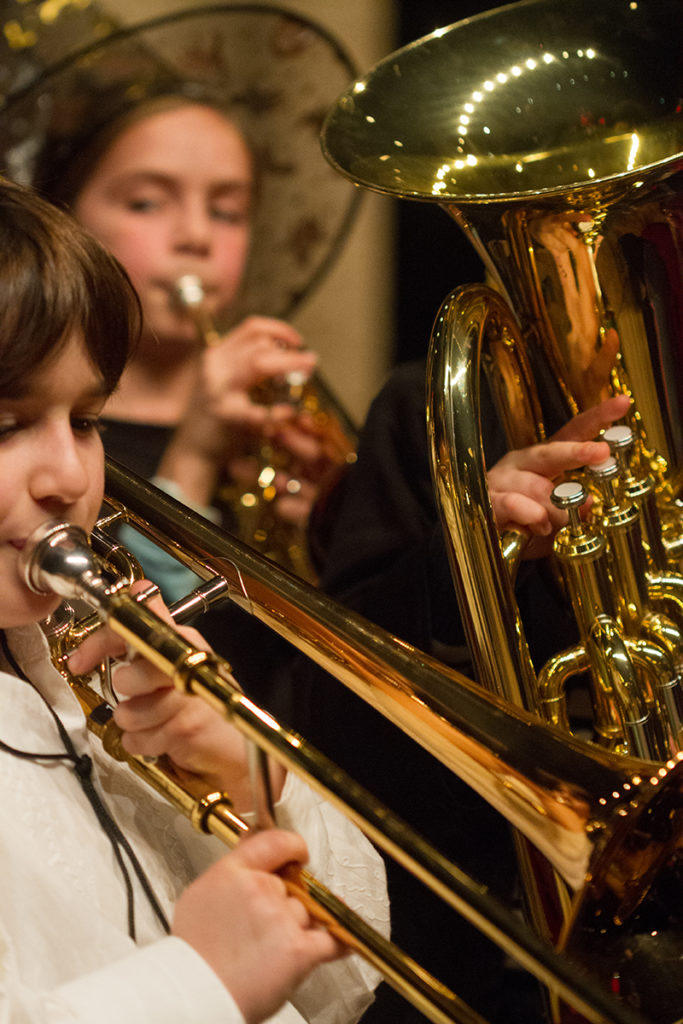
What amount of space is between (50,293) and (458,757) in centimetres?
36

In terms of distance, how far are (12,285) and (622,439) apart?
418 mm

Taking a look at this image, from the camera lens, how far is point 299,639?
2.02 ft

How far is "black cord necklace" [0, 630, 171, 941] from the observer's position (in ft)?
1.99

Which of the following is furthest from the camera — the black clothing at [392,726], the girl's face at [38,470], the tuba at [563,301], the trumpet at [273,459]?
the trumpet at [273,459]

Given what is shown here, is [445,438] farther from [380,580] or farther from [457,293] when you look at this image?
[380,580]

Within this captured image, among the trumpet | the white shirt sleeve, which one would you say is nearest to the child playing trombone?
the white shirt sleeve

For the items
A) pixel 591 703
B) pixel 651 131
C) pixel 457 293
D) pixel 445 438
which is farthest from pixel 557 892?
pixel 651 131

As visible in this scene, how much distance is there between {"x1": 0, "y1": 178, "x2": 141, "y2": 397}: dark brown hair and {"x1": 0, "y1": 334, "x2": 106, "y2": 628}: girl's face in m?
0.01

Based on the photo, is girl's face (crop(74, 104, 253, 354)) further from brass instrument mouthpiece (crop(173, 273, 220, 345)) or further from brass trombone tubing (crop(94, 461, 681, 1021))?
brass trombone tubing (crop(94, 461, 681, 1021))

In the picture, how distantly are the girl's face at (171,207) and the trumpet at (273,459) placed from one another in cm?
2

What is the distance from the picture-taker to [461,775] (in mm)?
546

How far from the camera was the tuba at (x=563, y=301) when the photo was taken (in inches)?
26.8

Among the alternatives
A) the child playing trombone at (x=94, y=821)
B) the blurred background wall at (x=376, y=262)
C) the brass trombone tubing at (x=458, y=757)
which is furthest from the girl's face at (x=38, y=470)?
the blurred background wall at (x=376, y=262)

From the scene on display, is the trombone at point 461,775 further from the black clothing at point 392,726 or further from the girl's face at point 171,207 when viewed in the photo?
the girl's face at point 171,207
